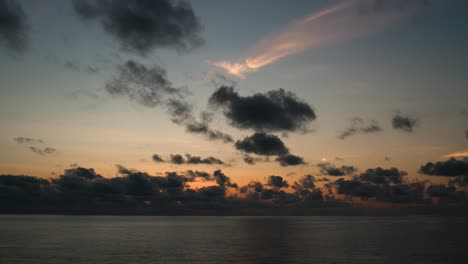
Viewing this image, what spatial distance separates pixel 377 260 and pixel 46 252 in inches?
3127

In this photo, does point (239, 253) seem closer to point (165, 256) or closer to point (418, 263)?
point (165, 256)

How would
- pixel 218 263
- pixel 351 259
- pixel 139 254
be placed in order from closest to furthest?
pixel 218 263 < pixel 351 259 < pixel 139 254

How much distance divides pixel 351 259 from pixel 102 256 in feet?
183

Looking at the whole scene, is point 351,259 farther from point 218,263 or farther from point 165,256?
point 165,256

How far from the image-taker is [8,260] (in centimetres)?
8506

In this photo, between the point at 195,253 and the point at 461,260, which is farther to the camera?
the point at 195,253

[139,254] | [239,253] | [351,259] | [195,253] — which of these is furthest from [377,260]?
[139,254]

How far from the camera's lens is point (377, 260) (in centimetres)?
8731

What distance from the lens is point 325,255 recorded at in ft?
318

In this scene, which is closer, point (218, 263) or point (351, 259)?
point (218, 263)

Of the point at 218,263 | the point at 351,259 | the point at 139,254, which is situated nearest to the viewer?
the point at 218,263

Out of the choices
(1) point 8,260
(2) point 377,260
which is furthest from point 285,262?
(1) point 8,260

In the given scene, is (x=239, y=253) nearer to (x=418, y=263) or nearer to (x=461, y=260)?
(x=418, y=263)

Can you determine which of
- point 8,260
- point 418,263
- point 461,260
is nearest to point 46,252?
point 8,260
